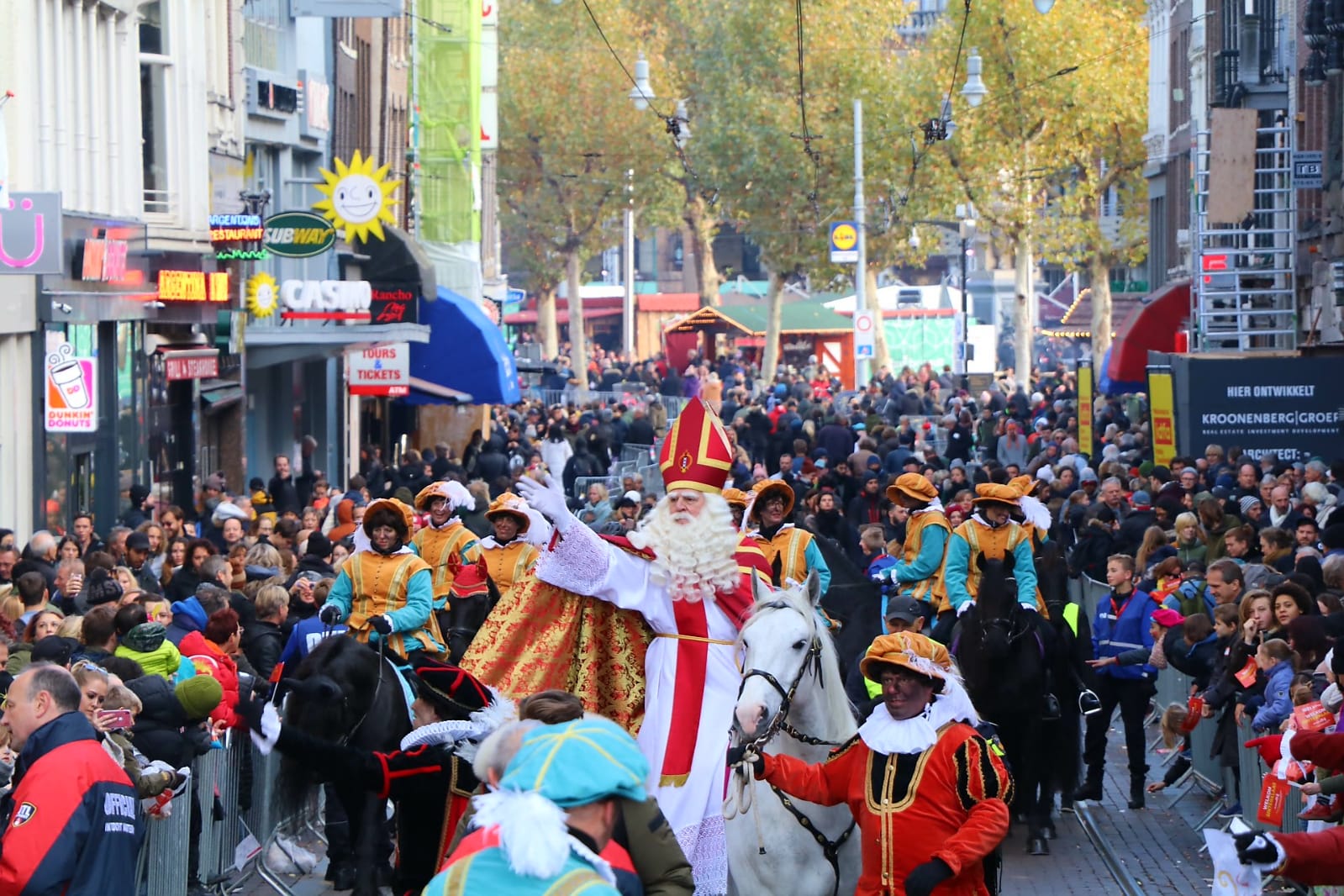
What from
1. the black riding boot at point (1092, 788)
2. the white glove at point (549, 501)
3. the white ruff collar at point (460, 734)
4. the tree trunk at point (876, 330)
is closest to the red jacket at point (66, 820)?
the white ruff collar at point (460, 734)

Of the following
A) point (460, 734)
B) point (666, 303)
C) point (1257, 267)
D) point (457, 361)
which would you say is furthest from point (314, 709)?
point (666, 303)

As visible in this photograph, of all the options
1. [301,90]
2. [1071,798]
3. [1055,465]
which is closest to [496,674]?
[1071,798]

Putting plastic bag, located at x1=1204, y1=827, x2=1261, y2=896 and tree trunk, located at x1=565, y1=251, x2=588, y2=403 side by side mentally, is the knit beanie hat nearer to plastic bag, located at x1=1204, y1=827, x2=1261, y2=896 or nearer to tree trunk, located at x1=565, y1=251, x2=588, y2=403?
plastic bag, located at x1=1204, y1=827, x2=1261, y2=896

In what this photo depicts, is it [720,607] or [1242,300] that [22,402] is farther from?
[1242,300]

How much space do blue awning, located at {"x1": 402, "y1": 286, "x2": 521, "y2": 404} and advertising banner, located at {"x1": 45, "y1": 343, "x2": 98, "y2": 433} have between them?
52.5 ft

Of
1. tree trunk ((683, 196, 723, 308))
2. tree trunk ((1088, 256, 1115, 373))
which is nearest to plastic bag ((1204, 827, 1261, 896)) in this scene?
tree trunk ((1088, 256, 1115, 373))

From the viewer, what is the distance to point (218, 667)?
11.1m

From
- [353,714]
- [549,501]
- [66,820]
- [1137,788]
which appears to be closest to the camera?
[66,820]

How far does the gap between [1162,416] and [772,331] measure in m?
38.2

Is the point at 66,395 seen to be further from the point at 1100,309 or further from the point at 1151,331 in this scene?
the point at 1100,309

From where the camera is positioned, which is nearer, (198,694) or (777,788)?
(777,788)

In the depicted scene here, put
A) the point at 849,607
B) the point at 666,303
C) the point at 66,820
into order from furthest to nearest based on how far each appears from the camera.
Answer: the point at 666,303 → the point at 849,607 → the point at 66,820

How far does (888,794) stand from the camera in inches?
281

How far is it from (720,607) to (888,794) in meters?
1.14
